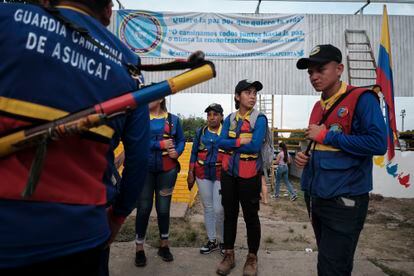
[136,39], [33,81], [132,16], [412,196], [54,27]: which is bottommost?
[412,196]

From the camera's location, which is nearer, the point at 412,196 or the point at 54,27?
the point at 54,27

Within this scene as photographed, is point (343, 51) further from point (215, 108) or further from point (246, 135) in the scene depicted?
point (246, 135)

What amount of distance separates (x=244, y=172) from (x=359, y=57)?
9795 millimetres

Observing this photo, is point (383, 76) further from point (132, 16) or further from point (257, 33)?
point (132, 16)

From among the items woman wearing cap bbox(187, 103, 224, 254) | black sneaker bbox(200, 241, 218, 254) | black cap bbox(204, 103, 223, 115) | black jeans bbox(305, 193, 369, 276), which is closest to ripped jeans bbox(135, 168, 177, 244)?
black sneaker bbox(200, 241, 218, 254)

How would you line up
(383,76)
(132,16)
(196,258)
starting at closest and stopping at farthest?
(196,258) < (383,76) < (132,16)

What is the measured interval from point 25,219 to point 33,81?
0.40 m

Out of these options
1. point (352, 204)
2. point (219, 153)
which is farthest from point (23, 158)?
point (219, 153)

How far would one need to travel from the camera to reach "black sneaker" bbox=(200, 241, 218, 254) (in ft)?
13.4

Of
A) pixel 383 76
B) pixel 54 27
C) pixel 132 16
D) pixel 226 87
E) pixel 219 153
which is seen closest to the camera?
pixel 54 27

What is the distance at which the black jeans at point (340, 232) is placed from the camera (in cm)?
223

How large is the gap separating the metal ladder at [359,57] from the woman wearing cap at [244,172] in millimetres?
8334

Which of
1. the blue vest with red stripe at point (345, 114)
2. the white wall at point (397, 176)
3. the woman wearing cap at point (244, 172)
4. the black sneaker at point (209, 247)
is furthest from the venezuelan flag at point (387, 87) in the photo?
the blue vest with red stripe at point (345, 114)

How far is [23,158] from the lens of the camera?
1000 mm
